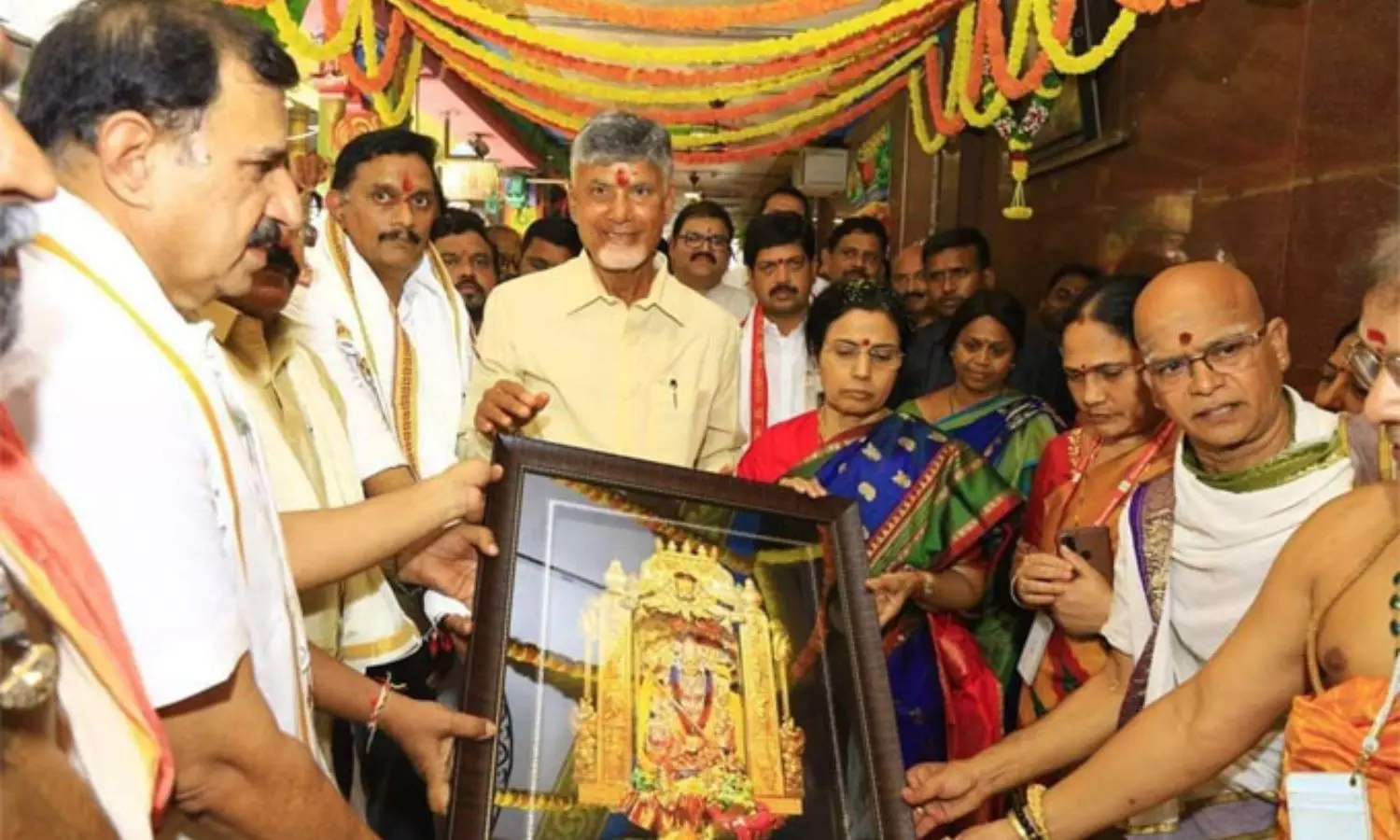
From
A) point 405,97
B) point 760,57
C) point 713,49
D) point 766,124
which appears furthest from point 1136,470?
point 766,124

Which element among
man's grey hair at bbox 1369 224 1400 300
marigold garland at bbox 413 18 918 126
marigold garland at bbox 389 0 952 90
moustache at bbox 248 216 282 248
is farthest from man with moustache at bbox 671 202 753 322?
moustache at bbox 248 216 282 248

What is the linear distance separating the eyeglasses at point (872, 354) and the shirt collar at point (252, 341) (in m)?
1.42

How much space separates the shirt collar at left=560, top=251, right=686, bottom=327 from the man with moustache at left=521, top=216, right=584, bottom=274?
105 inches

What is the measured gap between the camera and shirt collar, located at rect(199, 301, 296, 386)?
205 cm

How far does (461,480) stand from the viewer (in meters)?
2.07

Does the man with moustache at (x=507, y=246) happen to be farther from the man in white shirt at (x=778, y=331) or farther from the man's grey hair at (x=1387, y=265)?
the man's grey hair at (x=1387, y=265)

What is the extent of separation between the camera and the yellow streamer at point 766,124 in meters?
7.48

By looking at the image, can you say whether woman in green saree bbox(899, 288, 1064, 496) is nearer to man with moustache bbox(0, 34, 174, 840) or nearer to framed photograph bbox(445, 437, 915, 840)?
framed photograph bbox(445, 437, 915, 840)

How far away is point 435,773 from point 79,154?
110 cm

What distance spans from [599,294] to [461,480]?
3.54 feet

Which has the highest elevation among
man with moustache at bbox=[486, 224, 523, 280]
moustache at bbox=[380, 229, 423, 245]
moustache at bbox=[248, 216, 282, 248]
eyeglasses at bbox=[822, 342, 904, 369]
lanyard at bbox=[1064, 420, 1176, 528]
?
man with moustache at bbox=[486, 224, 523, 280]

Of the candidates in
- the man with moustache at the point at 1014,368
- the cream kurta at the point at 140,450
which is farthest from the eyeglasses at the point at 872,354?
the cream kurta at the point at 140,450

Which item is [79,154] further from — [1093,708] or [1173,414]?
[1093,708]

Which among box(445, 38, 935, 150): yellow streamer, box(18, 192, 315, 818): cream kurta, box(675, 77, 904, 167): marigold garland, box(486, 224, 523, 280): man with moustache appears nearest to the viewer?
box(18, 192, 315, 818): cream kurta
